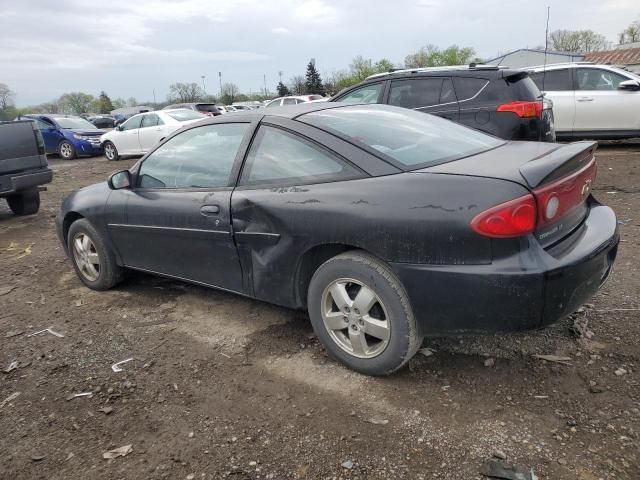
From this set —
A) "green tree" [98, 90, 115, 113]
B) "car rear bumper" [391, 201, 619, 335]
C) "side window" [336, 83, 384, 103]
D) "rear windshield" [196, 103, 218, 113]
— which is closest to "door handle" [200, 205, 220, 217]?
"car rear bumper" [391, 201, 619, 335]

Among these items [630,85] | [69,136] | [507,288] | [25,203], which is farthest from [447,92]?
[69,136]

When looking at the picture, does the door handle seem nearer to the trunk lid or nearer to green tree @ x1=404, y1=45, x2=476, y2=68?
the trunk lid

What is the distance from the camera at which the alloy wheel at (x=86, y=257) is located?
14.3 feet

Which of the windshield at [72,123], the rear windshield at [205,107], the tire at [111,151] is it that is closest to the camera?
the tire at [111,151]

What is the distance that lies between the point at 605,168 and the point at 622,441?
282 inches

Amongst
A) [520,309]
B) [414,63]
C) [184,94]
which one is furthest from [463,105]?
[184,94]

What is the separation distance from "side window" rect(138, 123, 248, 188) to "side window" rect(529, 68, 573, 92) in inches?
339

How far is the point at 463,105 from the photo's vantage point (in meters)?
6.66

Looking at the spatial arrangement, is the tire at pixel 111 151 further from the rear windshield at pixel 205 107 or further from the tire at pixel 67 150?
the rear windshield at pixel 205 107

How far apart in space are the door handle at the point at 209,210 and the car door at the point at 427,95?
14.5 ft

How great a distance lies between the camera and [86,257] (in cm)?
441

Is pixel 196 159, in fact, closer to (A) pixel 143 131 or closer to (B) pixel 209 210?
(B) pixel 209 210

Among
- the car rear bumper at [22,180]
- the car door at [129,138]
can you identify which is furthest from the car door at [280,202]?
the car door at [129,138]

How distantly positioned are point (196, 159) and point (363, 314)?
173 centimetres
